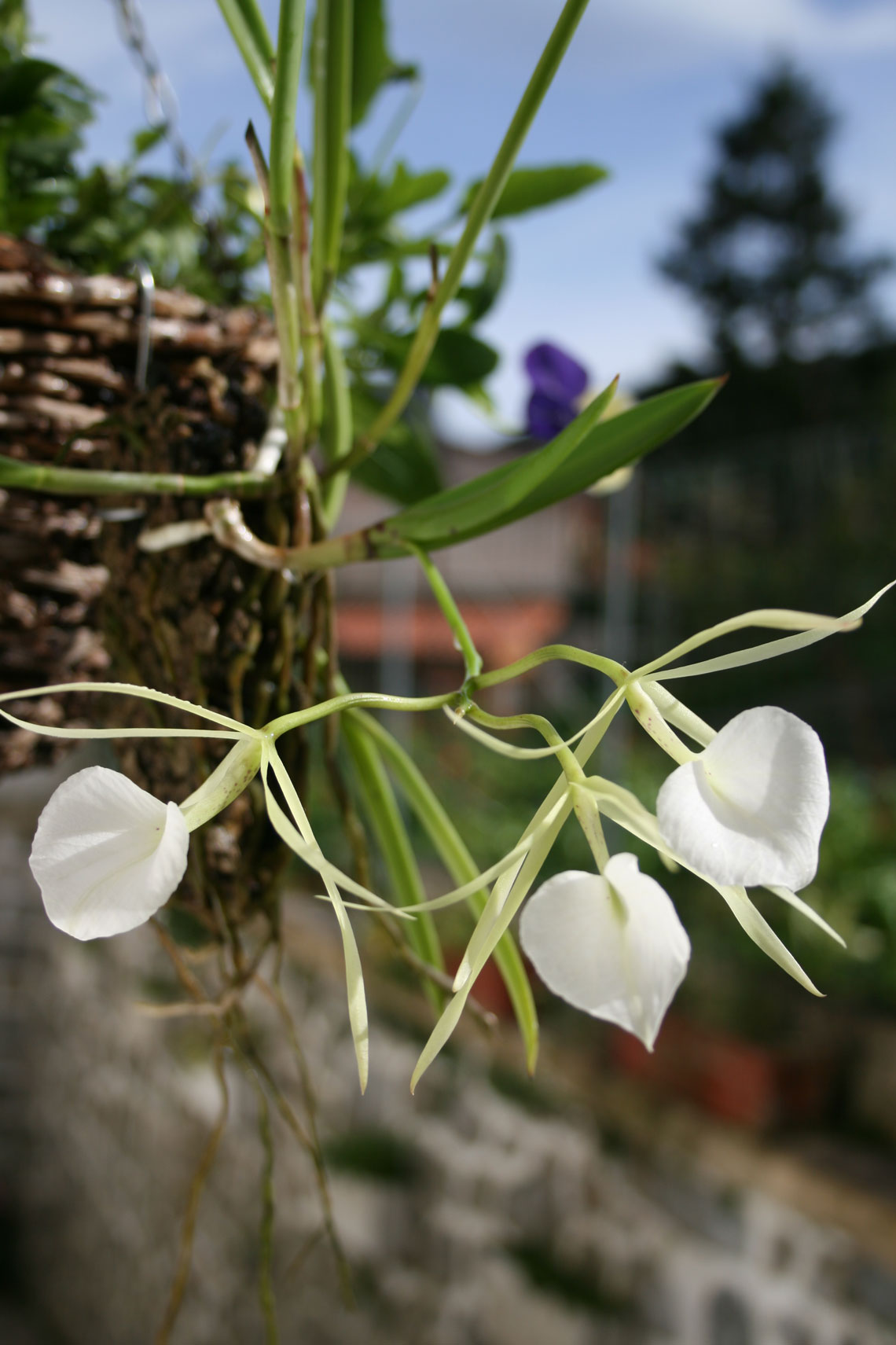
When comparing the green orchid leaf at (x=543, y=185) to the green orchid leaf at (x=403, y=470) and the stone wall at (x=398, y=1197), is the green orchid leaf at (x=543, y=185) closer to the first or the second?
the green orchid leaf at (x=403, y=470)

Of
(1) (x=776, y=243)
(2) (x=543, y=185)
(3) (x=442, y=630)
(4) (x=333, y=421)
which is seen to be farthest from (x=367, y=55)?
(1) (x=776, y=243)

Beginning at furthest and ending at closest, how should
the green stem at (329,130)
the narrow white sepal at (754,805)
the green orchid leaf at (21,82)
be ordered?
1. the green orchid leaf at (21,82)
2. the green stem at (329,130)
3. the narrow white sepal at (754,805)

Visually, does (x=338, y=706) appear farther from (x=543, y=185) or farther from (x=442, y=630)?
(x=442, y=630)

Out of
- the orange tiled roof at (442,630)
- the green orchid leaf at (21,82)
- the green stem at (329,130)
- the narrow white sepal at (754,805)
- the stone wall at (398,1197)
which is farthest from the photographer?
the orange tiled roof at (442,630)

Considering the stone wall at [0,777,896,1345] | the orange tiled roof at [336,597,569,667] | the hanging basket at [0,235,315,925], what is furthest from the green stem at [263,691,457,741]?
the orange tiled roof at [336,597,569,667]

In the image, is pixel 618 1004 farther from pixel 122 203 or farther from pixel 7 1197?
pixel 7 1197

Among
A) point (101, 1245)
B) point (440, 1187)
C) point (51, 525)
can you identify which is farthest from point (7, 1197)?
point (51, 525)

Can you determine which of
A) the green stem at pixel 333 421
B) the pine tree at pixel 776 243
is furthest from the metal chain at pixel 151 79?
the pine tree at pixel 776 243
